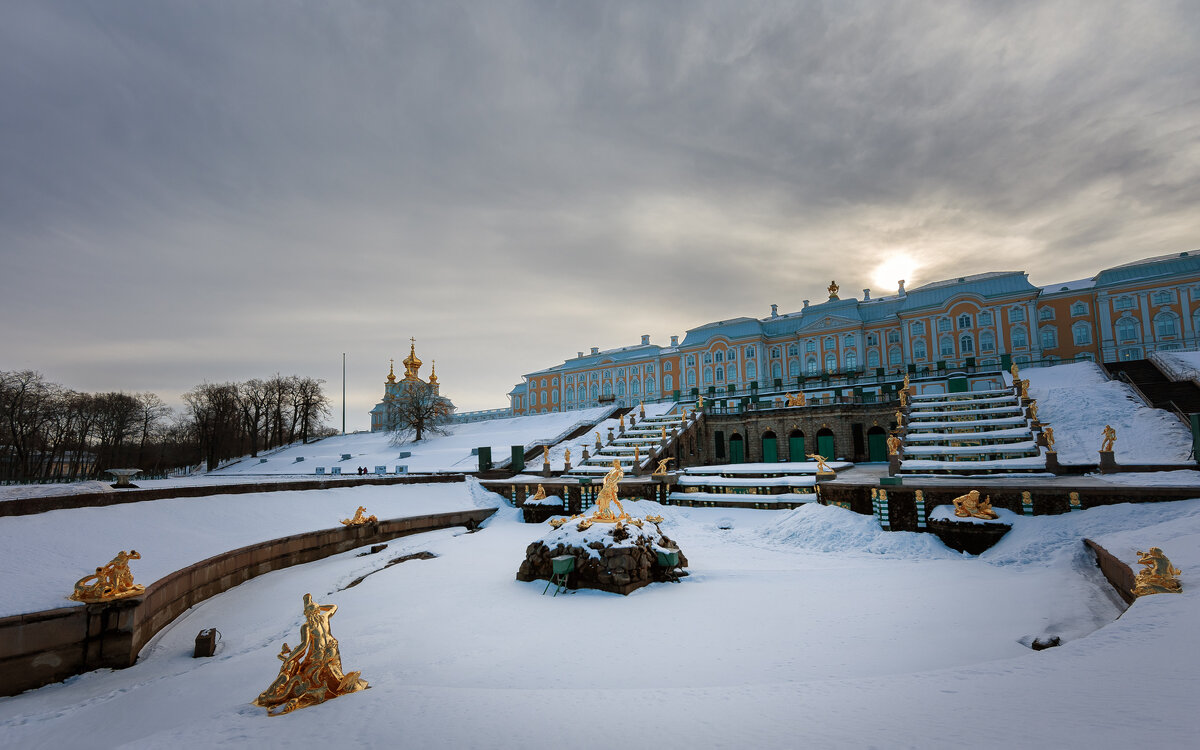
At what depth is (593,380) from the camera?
6925 cm

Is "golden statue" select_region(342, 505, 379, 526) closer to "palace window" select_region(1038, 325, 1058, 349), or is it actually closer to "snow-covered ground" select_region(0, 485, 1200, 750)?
"snow-covered ground" select_region(0, 485, 1200, 750)

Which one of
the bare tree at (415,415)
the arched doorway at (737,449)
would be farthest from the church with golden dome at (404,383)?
the arched doorway at (737,449)

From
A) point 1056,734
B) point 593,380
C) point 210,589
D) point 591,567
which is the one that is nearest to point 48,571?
point 210,589

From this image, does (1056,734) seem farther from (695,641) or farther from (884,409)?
(884,409)

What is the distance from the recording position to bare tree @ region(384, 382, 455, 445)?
49.6m

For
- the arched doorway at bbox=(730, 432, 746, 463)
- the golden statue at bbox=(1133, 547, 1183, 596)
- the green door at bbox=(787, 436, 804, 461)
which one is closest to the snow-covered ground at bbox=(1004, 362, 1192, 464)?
the green door at bbox=(787, 436, 804, 461)

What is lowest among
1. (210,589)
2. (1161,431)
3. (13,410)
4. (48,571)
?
(210,589)

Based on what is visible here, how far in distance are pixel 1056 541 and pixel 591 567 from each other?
393 inches

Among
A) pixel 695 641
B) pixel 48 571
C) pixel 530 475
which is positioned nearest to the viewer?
pixel 695 641

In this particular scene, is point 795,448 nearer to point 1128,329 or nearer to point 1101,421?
point 1101,421

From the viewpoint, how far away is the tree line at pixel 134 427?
41.0 m

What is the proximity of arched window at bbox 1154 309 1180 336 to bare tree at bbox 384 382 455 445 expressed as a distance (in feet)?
187

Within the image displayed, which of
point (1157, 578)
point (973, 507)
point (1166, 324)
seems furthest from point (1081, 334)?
point (1157, 578)

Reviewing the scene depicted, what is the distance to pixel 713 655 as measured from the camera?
24.3ft
